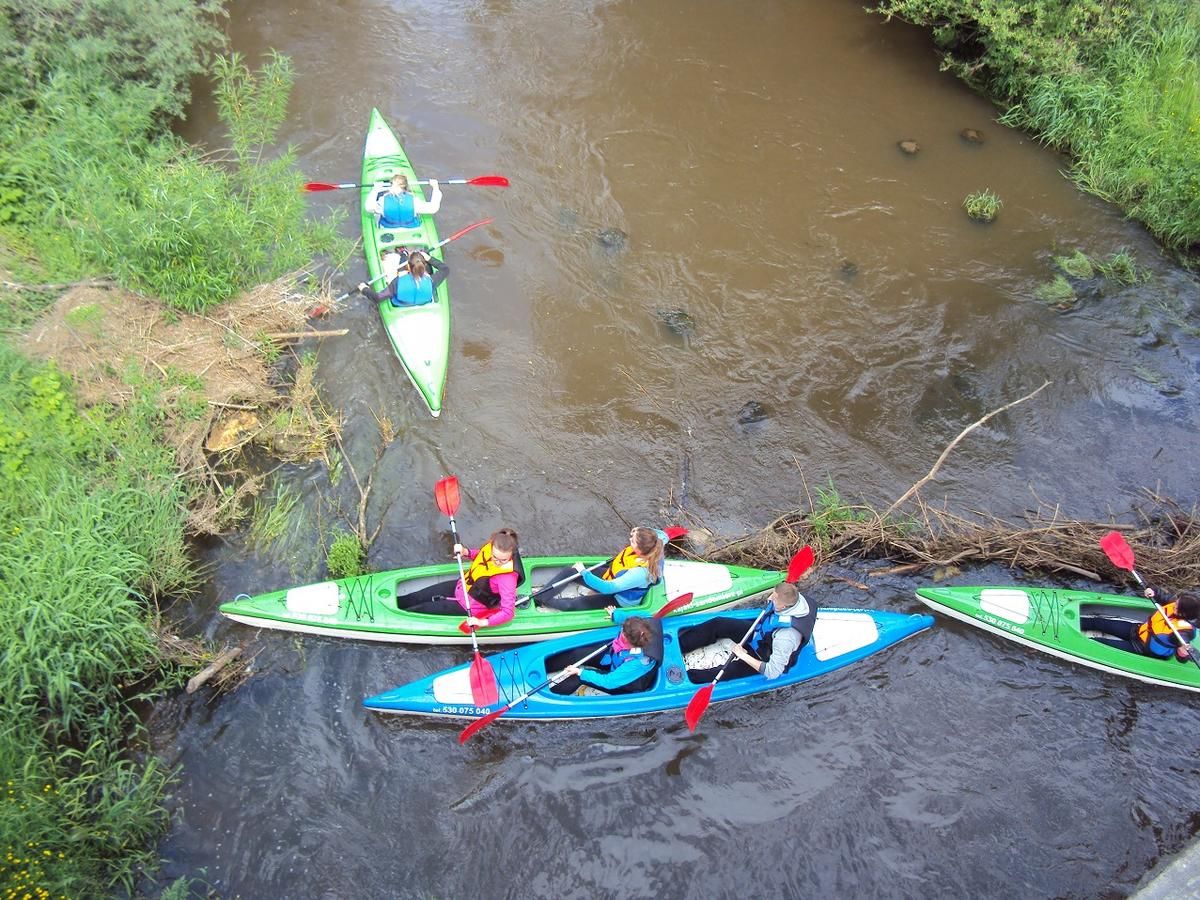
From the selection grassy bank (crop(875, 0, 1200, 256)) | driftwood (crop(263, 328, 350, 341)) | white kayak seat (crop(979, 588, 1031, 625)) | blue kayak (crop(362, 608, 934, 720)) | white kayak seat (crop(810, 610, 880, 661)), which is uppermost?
grassy bank (crop(875, 0, 1200, 256))

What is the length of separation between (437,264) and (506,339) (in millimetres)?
939

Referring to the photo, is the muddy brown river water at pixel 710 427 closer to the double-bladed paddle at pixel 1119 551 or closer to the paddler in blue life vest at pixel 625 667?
the paddler in blue life vest at pixel 625 667

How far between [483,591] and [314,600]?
121 cm

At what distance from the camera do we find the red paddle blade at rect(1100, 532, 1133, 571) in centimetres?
598

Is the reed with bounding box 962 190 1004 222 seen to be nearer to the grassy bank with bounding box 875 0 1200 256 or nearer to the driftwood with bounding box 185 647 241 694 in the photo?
the grassy bank with bounding box 875 0 1200 256

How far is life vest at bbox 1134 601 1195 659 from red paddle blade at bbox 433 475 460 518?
5.03 metres

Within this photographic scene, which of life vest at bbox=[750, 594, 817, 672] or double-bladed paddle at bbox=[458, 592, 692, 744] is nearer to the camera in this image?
double-bladed paddle at bbox=[458, 592, 692, 744]

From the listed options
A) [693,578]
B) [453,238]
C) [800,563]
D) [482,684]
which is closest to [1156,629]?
[800,563]

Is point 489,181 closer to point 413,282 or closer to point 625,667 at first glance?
point 413,282

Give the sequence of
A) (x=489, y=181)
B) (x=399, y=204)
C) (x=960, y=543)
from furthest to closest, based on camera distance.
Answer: (x=489, y=181) < (x=399, y=204) < (x=960, y=543)

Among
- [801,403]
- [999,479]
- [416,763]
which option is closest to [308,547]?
[416,763]

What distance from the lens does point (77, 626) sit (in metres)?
5.10

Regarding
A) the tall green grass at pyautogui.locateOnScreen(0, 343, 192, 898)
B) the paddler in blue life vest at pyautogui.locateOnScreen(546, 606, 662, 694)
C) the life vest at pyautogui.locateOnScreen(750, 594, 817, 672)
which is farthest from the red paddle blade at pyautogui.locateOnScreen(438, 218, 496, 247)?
the life vest at pyautogui.locateOnScreen(750, 594, 817, 672)

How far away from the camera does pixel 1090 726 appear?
228 inches
